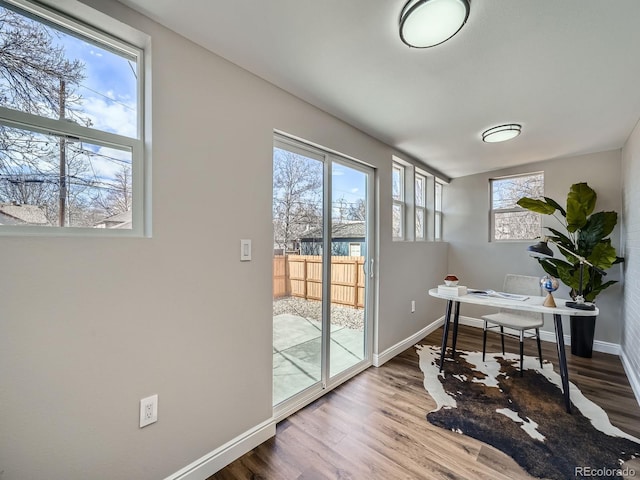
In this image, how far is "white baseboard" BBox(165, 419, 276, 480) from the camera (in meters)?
1.50

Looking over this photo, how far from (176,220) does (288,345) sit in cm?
130

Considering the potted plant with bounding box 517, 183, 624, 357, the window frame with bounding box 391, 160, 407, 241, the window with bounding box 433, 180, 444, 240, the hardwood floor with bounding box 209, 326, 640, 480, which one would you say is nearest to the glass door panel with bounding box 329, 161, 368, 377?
the hardwood floor with bounding box 209, 326, 640, 480

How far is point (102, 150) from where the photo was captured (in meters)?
1.28

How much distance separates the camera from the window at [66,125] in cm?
110

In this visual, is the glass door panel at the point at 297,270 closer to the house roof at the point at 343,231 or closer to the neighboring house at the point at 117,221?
the house roof at the point at 343,231

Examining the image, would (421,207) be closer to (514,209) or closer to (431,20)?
(514,209)

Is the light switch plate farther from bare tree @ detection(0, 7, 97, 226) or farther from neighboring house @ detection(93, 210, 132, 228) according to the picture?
bare tree @ detection(0, 7, 97, 226)

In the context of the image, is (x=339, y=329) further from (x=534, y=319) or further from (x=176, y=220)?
(x=534, y=319)

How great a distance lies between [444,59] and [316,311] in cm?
199

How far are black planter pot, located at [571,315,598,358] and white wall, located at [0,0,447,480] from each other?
361 cm

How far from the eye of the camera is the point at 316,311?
7.86 feet

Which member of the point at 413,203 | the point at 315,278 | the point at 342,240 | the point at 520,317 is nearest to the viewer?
the point at 315,278

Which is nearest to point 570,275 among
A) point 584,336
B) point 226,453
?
point 584,336

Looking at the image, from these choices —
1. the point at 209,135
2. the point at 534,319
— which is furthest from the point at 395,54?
the point at 534,319
